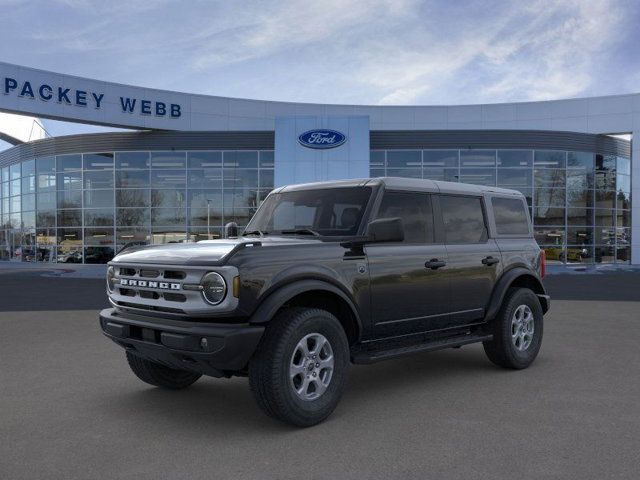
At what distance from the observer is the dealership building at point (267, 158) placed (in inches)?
1004

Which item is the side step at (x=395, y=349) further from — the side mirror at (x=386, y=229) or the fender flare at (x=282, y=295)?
the side mirror at (x=386, y=229)

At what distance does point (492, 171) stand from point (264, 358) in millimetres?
24493

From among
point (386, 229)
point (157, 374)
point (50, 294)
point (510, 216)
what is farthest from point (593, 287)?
point (50, 294)

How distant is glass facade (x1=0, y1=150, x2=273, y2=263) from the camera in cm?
2708

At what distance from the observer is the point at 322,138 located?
25188mm

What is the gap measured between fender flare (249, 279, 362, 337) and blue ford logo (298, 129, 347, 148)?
69.4ft

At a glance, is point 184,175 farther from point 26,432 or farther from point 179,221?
point 26,432

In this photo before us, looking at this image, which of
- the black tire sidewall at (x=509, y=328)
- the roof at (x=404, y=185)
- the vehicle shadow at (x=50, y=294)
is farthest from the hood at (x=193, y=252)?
the vehicle shadow at (x=50, y=294)

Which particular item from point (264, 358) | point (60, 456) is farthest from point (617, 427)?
point (60, 456)

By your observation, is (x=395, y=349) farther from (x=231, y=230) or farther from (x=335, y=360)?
(x=231, y=230)

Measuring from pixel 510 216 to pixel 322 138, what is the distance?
19.2 metres

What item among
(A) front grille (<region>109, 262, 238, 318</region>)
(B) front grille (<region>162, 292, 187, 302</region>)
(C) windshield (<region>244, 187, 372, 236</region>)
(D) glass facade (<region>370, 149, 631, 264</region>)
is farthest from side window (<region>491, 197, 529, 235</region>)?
(D) glass facade (<region>370, 149, 631, 264</region>)

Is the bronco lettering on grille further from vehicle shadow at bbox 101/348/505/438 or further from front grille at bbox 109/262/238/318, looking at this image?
vehicle shadow at bbox 101/348/505/438

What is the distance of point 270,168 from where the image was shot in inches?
1062
